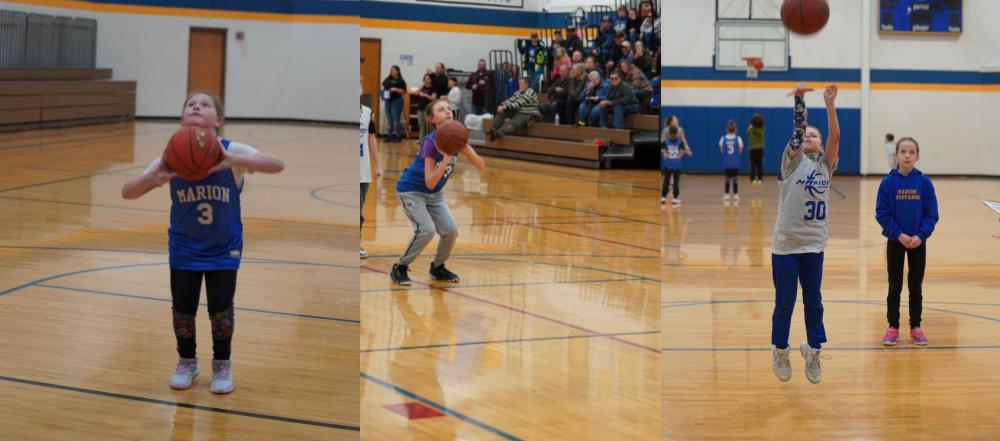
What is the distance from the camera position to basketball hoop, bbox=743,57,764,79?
18.4 meters

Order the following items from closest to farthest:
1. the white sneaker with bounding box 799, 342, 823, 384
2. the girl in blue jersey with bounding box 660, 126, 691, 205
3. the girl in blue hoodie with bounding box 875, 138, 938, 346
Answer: the white sneaker with bounding box 799, 342, 823, 384
the girl in blue hoodie with bounding box 875, 138, 938, 346
the girl in blue jersey with bounding box 660, 126, 691, 205

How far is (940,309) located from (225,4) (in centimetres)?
1925

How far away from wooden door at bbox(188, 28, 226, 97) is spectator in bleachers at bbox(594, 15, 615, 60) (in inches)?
376

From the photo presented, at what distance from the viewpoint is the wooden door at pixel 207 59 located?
2264 centimetres

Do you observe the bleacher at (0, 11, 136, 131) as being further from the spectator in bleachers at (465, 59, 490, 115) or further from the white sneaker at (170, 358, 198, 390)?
the white sneaker at (170, 358, 198, 390)

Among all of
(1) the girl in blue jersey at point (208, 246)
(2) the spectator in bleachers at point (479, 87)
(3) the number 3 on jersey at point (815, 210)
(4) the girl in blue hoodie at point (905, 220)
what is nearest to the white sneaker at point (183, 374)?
(1) the girl in blue jersey at point (208, 246)

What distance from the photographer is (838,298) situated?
7.12m

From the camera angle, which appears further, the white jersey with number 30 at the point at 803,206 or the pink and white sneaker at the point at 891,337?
the pink and white sneaker at the point at 891,337

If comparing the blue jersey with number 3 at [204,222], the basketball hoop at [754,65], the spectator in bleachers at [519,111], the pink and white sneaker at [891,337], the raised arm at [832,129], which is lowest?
the pink and white sneaker at [891,337]

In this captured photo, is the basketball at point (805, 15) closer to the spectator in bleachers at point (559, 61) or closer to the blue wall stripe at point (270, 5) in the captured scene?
the spectator in bleachers at point (559, 61)

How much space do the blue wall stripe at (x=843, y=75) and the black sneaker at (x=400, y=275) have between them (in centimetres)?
1255

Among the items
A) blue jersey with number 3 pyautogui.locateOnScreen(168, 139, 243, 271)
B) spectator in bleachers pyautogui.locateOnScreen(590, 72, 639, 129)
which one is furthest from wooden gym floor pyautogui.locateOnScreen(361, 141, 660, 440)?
spectator in bleachers pyautogui.locateOnScreen(590, 72, 639, 129)

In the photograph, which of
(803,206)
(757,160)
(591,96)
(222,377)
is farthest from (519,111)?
(222,377)

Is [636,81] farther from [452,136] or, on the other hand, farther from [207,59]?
[207,59]
